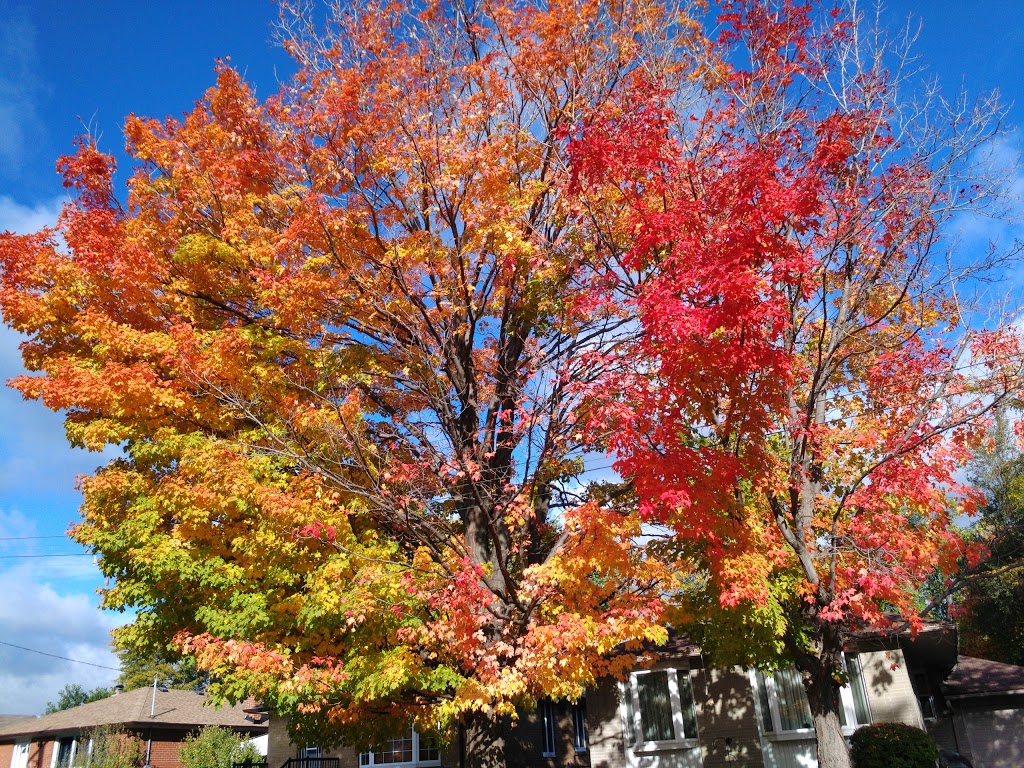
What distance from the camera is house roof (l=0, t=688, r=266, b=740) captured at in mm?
32469

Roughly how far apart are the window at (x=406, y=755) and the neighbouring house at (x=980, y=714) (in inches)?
532

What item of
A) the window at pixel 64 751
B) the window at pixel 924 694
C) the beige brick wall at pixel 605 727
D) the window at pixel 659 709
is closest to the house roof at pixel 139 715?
the window at pixel 64 751

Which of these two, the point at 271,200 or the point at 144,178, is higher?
the point at 144,178

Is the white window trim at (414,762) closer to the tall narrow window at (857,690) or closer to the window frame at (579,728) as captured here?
the window frame at (579,728)

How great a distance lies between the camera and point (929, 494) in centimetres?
909

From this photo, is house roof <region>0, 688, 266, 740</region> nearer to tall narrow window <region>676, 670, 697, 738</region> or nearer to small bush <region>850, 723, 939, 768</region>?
tall narrow window <region>676, 670, 697, 738</region>

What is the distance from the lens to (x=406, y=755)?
18.4 m

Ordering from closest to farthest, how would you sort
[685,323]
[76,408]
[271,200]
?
[685,323] → [76,408] → [271,200]

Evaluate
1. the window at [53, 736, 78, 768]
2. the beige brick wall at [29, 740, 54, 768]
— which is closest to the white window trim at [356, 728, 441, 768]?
the window at [53, 736, 78, 768]

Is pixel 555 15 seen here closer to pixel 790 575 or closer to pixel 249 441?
pixel 249 441

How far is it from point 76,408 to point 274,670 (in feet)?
19.6

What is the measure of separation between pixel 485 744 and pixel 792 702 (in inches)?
392

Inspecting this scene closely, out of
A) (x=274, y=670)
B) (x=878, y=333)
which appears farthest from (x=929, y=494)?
(x=274, y=670)

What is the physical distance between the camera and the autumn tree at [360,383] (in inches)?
380
